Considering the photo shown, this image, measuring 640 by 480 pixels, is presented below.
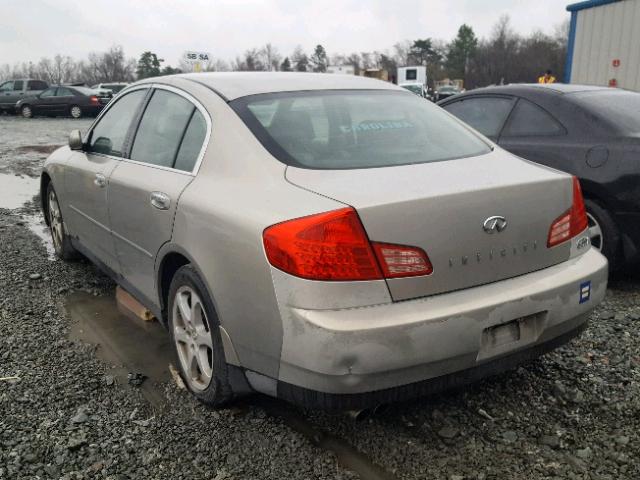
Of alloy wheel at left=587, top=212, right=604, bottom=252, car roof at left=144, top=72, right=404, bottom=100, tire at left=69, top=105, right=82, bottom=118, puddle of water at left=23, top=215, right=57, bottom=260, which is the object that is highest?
car roof at left=144, top=72, right=404, bottom=100

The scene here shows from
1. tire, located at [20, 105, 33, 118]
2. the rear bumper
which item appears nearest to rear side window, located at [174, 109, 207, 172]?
the rear bumper

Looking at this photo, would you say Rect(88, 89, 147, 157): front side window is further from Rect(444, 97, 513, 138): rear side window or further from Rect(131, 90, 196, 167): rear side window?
Rect(444, 97, 513, 138): rear side window

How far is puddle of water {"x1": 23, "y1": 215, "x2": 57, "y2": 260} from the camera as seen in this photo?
223 inches

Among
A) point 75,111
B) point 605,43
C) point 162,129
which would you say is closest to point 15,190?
point 162,129

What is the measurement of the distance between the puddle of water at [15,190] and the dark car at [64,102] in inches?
684

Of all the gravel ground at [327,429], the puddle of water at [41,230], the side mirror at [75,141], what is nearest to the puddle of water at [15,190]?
the puddle of water at [41,230]

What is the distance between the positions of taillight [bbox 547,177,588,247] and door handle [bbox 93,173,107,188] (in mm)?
2585

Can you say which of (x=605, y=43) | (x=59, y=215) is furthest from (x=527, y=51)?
(x=59, y=215)

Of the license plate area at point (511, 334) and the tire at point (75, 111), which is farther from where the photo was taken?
the tire at point (75, 111)

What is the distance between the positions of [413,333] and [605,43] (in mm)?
12164

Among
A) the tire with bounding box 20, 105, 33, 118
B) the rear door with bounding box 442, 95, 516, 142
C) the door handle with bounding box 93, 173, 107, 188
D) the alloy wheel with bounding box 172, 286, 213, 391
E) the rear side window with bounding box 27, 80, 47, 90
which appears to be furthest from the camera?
the rear side window with bounding box 27, 80, 47, 90

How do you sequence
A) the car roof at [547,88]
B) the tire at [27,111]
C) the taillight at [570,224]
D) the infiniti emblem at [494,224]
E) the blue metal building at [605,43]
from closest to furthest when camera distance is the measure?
the infiniti emblem at [494,224]
the taillight at [570,224]
the car roof at [547,88]
the blue metal building at [605,43]
the tire at [27,111]

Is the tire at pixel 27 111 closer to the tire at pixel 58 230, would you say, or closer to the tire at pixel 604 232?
the tire at pixel 58 230

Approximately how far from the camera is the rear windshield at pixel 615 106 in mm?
4352
